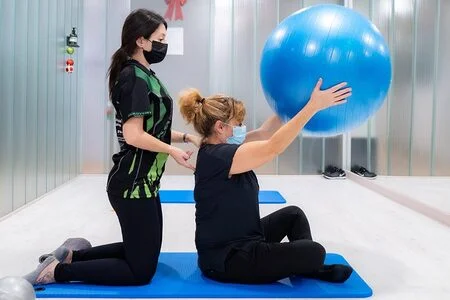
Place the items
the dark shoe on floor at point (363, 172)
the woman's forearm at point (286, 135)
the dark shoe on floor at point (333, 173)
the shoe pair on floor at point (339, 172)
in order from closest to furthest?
1. the woman's forearm at point (286, 135)
2. the dark shoe on floor at point (363, 172)
3. the shoe pair on floor at point (339, 172)
4. the dark shoe on floor at point (333, 173)

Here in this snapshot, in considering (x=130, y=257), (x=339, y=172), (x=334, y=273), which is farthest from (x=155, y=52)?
(x=339, y=172)

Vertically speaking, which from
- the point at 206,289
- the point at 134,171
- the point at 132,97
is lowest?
the point at 206,289

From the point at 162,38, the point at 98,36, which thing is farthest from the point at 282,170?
the point at 162,38

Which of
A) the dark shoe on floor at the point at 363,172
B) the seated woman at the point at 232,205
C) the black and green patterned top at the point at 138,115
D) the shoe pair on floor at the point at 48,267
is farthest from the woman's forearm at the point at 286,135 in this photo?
the dark shoe on floor at the point at 363,172

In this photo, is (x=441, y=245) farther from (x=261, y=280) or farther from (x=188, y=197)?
(x=188, y=197)

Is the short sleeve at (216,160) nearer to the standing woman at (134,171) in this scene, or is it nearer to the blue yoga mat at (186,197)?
the standing woman at (134,171)

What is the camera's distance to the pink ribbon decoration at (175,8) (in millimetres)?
5754

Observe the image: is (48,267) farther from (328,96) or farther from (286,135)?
(328,96)

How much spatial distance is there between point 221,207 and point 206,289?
0.35 m

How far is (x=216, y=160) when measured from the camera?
6.48ft

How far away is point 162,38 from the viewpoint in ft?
6.93

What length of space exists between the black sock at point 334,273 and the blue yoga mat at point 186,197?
194 centimetres

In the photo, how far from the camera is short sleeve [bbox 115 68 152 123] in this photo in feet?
6.47

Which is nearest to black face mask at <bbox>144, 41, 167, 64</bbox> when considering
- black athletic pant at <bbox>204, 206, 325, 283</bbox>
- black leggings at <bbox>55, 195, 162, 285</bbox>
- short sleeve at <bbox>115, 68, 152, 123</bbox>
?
short sleeve at <bbox>115, 68, 152, 123</bbox>
